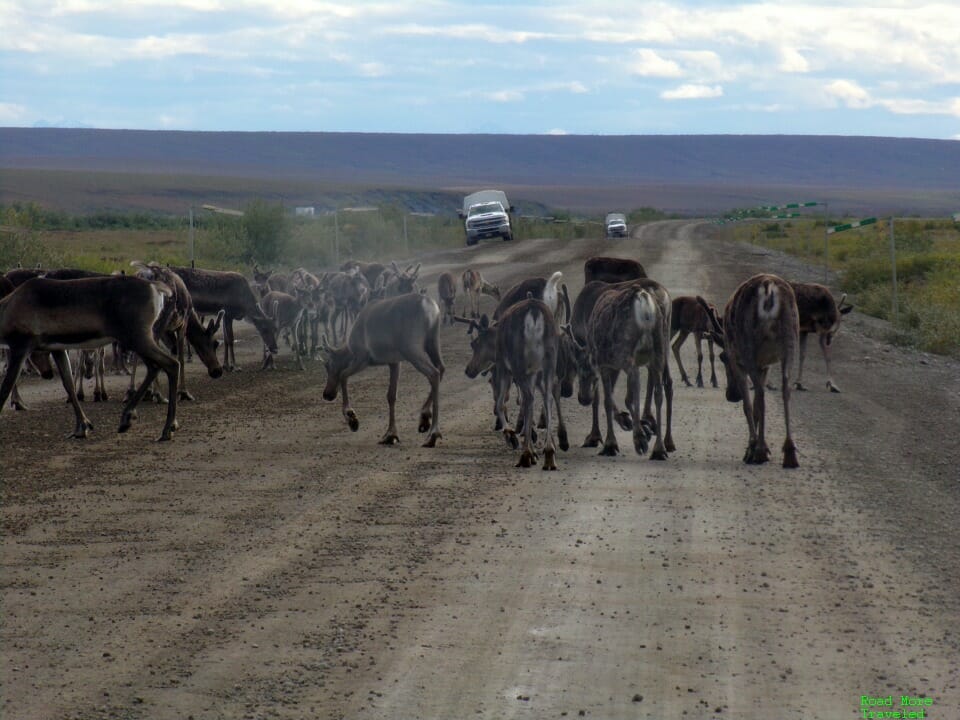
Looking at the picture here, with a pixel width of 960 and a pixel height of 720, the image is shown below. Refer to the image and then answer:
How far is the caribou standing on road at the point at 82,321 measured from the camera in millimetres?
15789

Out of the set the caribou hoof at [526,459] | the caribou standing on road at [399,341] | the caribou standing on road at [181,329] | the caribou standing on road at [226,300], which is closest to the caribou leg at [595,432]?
the caribou hoof at [526,459]

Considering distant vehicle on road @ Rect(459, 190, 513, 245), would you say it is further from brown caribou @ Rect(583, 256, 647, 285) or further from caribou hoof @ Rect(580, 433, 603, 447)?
caribou hoof @ Rect(580, 433, 603, 447)

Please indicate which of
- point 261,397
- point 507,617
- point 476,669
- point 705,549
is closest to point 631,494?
point 705,549

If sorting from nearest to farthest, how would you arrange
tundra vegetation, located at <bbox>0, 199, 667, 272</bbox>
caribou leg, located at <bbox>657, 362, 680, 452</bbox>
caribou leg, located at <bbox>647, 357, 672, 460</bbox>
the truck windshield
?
1. caribou leg, located at <bbox>647, 357, 672, 460</bbox>
2. caribou leg, located at <bbox>657, 362, 680, 452</bbox>
3. tundra vegetation, located at <bbox>0, 199, 667, 272</bbox>
4. the truck windshield

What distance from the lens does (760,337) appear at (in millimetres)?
14031

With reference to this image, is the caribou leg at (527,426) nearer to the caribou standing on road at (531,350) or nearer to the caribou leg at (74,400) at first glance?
the caribou standing on road at (531,350)

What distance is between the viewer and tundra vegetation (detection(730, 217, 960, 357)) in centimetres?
2652

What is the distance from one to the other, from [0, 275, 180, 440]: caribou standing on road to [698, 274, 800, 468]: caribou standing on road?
6.16 meters

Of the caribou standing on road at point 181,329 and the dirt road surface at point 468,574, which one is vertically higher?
the caribou standing on road at point 181,329

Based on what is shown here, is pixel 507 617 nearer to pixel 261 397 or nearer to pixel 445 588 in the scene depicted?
pixel 445 588

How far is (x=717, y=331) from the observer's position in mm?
16328

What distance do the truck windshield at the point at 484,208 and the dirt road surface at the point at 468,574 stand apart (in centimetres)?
4474

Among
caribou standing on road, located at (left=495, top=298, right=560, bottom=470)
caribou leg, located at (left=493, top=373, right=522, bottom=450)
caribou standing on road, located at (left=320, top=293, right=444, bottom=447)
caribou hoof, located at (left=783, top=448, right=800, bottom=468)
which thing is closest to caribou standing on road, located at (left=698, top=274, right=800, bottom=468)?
caribou hoof, located at (left=783, top=448, right=800, bottom=468)

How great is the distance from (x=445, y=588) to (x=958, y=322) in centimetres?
1950
